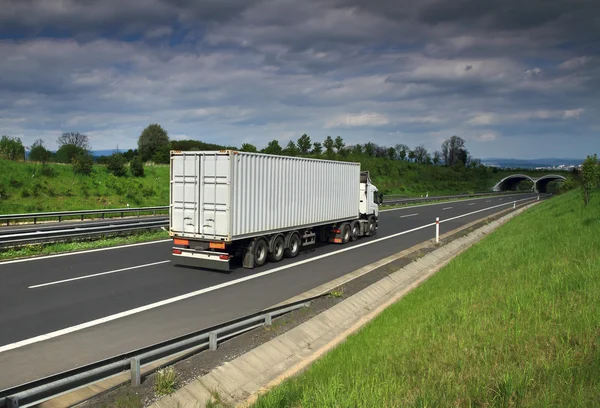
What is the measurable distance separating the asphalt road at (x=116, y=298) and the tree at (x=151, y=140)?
185 ft

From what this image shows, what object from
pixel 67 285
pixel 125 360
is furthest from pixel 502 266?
pixel 67 285

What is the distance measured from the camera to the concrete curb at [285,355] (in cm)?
570

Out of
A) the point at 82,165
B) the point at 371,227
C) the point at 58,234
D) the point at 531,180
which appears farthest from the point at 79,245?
the point at 531,180

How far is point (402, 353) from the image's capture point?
6.32 m

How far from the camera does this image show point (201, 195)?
1416cm

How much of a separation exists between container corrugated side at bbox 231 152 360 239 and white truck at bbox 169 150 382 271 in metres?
0.03

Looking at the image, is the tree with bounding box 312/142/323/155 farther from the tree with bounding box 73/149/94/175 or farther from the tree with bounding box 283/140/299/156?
the tree with bounding box 73/149/94/175

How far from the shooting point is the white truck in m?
13.8

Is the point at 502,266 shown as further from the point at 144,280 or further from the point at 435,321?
the point at 144,280

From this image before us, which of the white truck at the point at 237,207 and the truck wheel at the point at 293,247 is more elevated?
the white truck at the point at 237,207

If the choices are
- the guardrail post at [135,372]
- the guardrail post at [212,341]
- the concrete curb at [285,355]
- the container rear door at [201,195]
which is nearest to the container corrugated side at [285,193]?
the container rear door at [201,195]

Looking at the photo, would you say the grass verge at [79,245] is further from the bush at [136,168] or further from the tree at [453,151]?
the tree at [453,151]

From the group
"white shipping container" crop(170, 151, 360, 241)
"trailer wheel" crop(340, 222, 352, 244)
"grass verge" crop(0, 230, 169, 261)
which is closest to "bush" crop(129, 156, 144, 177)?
"grass verge" crop(0, 230, 169, 261)

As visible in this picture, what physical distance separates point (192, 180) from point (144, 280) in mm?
3509
